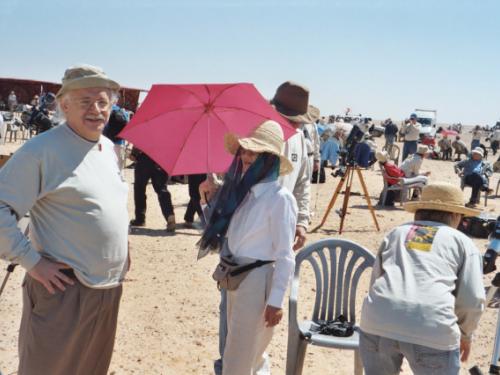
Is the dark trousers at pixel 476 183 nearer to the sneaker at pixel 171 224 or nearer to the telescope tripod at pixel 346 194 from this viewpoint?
the telescope tripod at pixel 346 194

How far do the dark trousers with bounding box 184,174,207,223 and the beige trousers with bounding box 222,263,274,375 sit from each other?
5.60 metres

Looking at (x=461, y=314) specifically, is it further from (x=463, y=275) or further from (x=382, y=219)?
(x=382, y=219)

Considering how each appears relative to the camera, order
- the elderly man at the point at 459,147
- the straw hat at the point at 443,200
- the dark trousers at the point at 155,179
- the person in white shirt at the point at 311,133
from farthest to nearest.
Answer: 1. the elderly man at the point at 459,147
2. the dark trousers at the point at 155,179
3. the person in white shirt at the point at 311,133
4. the straw hat at the point at 443,200

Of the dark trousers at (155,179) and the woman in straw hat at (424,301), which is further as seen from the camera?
the dark trousers at (155,179)

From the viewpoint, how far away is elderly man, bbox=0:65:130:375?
233cm

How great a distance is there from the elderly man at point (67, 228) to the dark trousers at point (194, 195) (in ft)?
19.0

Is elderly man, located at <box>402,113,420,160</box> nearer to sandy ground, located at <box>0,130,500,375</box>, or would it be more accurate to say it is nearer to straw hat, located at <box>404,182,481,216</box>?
sandy ground, located at <box>0,130,500,375</box>

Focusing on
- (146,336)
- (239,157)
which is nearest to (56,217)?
(239,157)

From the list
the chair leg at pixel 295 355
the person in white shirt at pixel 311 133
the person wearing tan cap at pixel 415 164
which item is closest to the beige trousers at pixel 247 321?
the chair leg at pixel 295 355

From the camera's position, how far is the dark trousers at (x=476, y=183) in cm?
1305

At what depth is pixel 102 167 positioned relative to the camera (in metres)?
2.58

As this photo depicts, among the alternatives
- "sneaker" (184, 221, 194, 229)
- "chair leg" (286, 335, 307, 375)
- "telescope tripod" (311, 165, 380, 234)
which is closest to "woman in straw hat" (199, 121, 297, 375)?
"chair leg" (286, 335, 307, 375)

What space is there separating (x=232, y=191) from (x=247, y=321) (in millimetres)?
671

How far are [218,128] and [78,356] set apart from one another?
1543 millimetres
